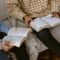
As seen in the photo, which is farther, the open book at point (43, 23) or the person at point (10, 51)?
the open book at point (43, 23)

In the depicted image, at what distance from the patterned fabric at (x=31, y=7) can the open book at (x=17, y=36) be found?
0.19 meters

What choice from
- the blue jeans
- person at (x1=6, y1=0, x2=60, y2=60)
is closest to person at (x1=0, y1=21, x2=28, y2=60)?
person at (x1=6, y1=0, x2=60, y2=60)

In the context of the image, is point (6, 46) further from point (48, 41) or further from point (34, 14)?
point (34, 14)

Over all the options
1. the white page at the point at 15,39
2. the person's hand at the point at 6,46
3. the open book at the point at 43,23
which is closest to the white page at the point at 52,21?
the open book at the point at 43,23

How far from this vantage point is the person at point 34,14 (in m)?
1.74

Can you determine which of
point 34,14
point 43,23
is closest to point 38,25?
point 43,23

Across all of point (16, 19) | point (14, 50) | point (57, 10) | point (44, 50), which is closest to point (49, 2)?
point (57, 10)

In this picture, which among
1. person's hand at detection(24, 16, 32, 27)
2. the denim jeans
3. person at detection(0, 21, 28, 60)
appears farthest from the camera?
person's hand at detection(24, 16, 32, 27)

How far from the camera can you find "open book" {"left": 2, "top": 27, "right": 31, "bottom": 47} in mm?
1624

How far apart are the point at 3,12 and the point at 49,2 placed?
1.57ft

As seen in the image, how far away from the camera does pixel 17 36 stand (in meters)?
1.71

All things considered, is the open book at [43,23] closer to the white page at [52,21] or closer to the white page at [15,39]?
the white page at [52,21]

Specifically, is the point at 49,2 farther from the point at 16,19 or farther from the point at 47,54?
the point at 47,54

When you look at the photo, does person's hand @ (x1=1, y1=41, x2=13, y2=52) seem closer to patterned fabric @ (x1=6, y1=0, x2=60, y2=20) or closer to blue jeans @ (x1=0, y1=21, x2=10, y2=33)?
blue jeans @ (x1=0, y1=21, x2=10, y2=33)
